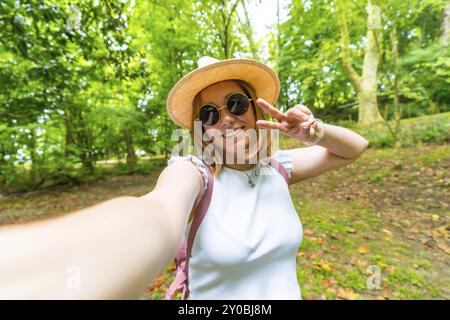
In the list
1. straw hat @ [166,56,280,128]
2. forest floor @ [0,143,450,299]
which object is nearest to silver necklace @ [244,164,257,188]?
straw hat @ [166,56,280,128]

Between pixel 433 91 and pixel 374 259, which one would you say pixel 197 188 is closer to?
pixel 374 259

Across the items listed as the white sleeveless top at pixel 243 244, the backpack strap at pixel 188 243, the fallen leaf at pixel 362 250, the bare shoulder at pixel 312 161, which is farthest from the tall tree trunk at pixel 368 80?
the white sleeveless top at pixel 243 244

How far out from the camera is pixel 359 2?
626 cm

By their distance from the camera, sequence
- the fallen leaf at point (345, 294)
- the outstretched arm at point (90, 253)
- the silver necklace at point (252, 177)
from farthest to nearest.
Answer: the fallen leaf at point (345, 294), the silver necklace at point (252, 177), the outstretched arm at point (90, 253)

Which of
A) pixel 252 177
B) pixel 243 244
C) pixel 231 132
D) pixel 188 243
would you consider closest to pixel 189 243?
pixel 188 243

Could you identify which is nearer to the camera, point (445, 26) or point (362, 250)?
point (362, 250)

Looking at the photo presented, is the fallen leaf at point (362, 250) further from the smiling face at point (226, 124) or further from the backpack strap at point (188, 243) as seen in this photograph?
the smiling face at point (226, 124)

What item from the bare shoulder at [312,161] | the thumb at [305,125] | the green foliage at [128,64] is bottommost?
the bare shoulder at [312,161]

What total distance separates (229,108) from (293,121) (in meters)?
0.35

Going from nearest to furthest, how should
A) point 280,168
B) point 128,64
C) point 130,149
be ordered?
point 280,168, point 128,64, point 130,149

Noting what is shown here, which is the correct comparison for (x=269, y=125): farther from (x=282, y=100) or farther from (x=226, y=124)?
(x=282, y=100)

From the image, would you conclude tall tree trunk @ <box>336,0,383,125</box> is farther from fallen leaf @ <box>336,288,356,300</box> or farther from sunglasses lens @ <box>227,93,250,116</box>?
sunglasses lens @ <box>227,93,250,116</box>

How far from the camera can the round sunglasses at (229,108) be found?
49.8 inches

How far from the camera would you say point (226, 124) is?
48.9 inches
